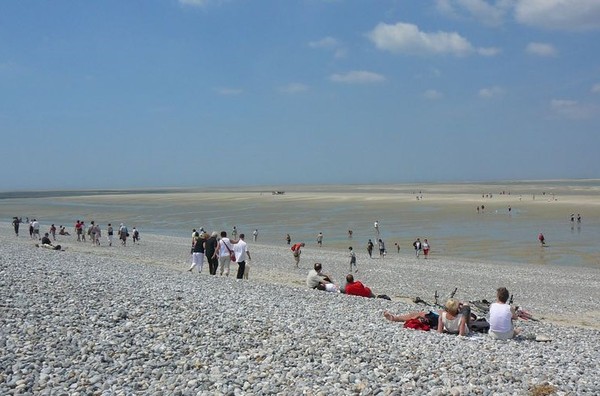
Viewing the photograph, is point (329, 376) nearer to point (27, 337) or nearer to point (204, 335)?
point (204, 335)

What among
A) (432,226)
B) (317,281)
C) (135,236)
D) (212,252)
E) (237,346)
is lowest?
(432,226)

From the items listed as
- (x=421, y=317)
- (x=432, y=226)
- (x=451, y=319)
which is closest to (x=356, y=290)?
(x=421, y=317)

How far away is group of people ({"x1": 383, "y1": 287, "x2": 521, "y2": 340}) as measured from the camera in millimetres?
11219

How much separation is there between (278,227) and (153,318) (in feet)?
140

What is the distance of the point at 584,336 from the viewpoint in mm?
12461

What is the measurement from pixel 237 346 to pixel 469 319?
5.20m

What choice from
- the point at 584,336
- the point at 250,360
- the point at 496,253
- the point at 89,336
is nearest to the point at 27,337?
the point at 89,336

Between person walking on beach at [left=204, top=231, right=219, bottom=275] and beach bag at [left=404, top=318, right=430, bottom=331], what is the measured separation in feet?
29.3

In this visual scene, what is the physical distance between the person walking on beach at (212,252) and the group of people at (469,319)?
9.06 metres

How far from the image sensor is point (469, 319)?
38.7ft

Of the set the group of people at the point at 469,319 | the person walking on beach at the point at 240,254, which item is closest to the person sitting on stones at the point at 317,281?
the person walking on beach at the point at 240,254

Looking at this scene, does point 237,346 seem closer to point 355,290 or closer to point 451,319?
point 451,319

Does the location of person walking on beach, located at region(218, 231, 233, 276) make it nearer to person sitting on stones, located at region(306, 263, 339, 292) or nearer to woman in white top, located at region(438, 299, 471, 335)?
person sitting on stones, located at region(306, 263, 339, 292)

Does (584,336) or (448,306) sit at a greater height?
(448,306)
